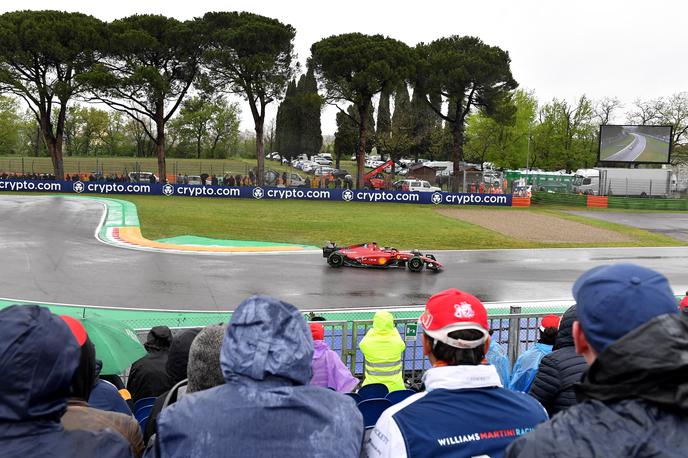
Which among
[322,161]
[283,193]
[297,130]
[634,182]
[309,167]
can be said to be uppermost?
[297,130]

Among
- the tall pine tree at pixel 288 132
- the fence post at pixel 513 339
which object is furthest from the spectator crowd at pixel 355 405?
the tall pine tree at pixel 288 132

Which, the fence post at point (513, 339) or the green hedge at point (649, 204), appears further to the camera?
the green hedge at point (649, 204)

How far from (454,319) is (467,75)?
170 ft

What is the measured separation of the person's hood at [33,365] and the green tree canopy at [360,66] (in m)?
51.6

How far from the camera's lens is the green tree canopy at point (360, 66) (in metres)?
52.5

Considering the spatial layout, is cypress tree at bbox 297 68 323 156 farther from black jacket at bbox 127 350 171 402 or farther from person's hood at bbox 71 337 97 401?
person's hood at bbox 71 337 97 401

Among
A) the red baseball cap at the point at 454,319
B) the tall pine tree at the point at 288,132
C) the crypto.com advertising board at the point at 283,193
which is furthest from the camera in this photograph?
the tall pine tree at the point at 288,132

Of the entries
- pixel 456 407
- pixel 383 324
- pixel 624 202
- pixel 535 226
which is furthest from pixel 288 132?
pixel 456 407

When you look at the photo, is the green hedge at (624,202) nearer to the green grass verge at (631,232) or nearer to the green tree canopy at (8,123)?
the green grass verge at (631,232)

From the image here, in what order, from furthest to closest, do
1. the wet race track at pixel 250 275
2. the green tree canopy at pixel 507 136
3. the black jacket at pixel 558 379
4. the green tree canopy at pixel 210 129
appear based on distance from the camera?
the green tree canopy at pixel 210 129
the green tree canopy at pixel 507 136
the wet race track at pixel 250 275
the black jacket at pixel 558 379

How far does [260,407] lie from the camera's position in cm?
214

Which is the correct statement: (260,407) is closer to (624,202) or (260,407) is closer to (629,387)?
(629,387)

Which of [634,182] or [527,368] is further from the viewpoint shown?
[634,182]

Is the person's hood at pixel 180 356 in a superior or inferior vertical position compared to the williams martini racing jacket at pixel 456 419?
inferior
